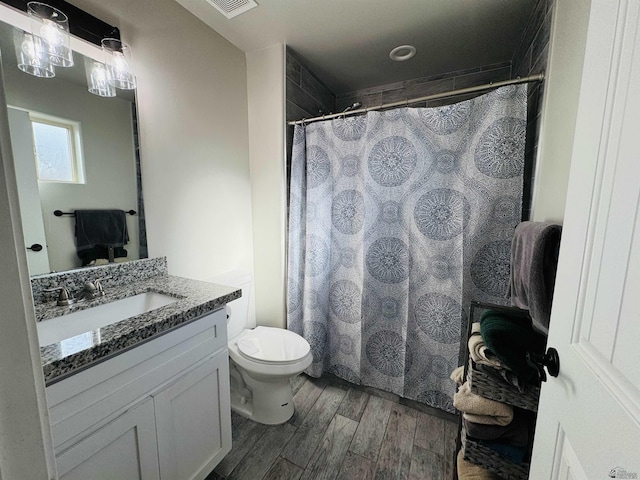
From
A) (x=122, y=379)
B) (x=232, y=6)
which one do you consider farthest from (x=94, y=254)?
(x=232, y=6)

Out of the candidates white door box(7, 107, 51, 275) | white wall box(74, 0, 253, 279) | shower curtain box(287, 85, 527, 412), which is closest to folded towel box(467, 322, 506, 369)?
shower curtain box(287, 85, 527, 412)

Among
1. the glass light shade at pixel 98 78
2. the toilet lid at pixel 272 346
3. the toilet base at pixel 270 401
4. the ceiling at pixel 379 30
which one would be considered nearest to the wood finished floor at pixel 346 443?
the toilet base at pixel 270 401

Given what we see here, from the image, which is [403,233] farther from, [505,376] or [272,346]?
[272,346]

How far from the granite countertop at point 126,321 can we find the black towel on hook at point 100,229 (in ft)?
0.69

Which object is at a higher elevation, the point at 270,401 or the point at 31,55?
the point at 31,55

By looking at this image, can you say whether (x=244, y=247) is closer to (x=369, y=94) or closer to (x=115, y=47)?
(x=115, y=47)

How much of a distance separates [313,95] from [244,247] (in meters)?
1.32

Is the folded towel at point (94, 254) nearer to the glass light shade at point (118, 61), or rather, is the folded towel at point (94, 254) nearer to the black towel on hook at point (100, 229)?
the black towel on hook at point (100, 229)

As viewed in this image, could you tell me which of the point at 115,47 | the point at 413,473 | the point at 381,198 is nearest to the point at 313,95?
the point at 381,198

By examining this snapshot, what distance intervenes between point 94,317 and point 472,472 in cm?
157

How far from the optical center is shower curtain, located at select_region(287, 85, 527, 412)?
4.52ft

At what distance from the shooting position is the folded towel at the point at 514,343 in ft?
2.77

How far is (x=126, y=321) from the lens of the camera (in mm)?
871

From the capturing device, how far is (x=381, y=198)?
5.37 ft
